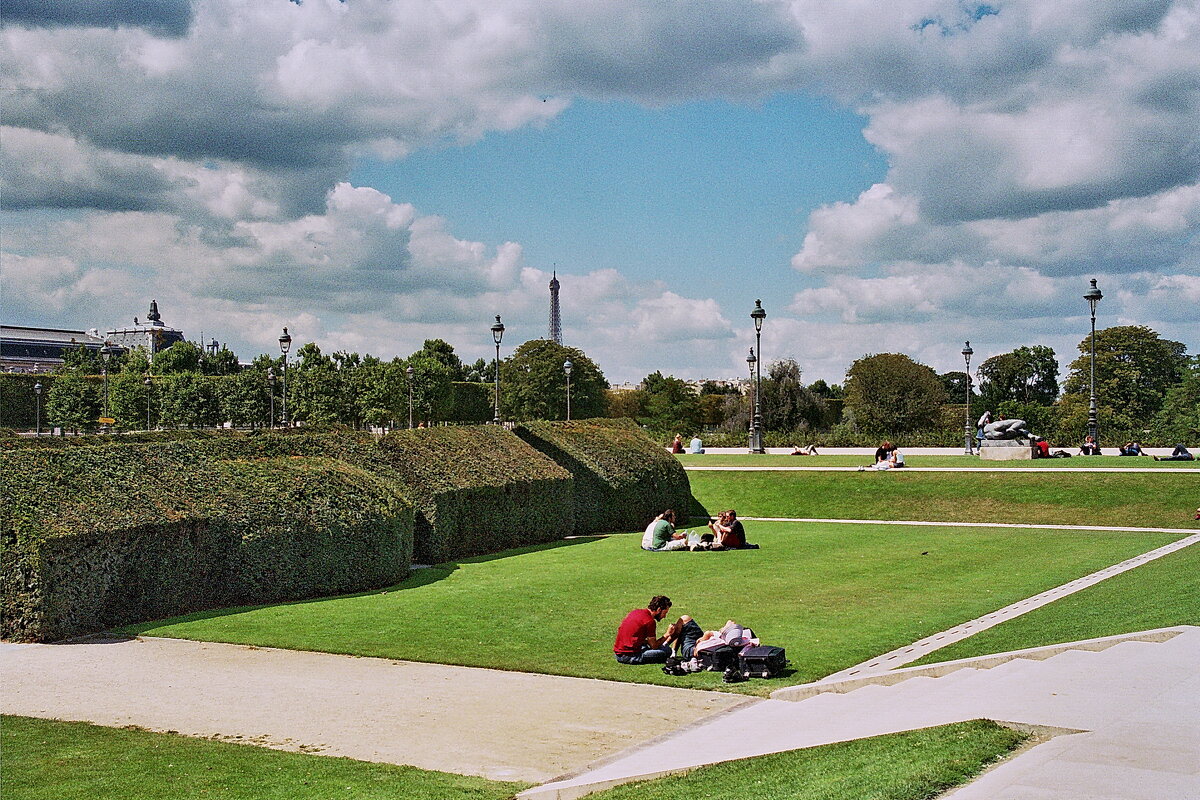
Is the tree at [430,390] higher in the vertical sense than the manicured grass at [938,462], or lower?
higher

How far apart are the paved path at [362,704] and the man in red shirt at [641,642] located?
93 cm

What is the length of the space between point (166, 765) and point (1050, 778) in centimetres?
645

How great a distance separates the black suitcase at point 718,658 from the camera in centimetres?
1173

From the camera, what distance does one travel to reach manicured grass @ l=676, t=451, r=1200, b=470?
111ft

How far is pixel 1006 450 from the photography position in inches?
1567

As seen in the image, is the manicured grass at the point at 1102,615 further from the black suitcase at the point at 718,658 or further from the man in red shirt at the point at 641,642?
the man in red shirt at the point at 641,642

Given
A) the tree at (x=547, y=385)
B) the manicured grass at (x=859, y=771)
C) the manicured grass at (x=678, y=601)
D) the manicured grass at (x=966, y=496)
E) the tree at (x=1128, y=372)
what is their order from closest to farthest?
1. the manicured grass at (x=859, y=771)
2. the manicured grass at (x=678, y=601)
3. the manicured grass at (x=966, y=496)
4. the tree at (x=1128, y=372)
5. the tree at (x=547, y=385)

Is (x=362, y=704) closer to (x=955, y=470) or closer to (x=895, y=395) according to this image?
(x=955, y=470)

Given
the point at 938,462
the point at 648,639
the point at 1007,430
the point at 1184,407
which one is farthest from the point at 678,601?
the point at 1184,407

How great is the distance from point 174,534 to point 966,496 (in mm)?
22347

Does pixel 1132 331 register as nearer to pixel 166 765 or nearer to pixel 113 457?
pixel 113 457

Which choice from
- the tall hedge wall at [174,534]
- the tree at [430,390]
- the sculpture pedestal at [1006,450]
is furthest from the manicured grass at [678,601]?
the tree at [430,390]

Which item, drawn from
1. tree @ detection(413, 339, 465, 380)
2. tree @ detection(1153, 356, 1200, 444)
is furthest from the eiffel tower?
tree @ detection(1153, 356, 1200, 444)

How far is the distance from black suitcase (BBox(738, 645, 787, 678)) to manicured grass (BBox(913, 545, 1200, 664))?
5.35ft
